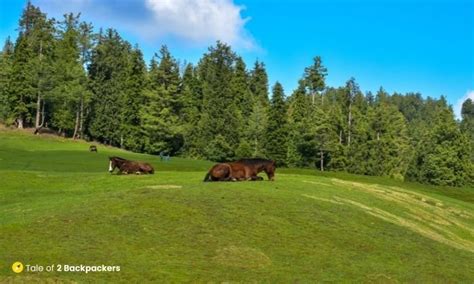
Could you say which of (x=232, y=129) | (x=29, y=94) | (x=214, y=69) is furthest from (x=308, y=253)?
(x=214, y=69)

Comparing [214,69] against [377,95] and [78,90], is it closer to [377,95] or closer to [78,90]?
[78,90]

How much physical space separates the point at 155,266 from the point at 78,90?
9813cm

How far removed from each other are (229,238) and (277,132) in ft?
299

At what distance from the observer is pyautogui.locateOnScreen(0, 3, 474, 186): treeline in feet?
344

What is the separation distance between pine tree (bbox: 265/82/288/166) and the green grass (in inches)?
3188

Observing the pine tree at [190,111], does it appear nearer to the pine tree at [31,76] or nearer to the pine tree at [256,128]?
the pine tree at [256,128]

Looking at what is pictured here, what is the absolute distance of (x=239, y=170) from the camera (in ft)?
82.0

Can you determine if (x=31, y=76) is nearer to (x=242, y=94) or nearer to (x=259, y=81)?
(x=242, y=94)

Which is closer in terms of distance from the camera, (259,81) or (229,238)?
(229,238)

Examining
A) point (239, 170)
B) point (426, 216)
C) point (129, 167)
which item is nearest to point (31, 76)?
point (129, 167)

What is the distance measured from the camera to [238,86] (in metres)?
126

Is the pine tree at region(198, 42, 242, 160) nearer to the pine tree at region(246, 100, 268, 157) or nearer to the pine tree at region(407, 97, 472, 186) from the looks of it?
the pine tree at region(246, 100, 268, 157)

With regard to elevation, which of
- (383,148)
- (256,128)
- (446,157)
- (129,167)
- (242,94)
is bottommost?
(129,167)

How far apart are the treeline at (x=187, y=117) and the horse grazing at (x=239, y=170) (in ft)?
254
